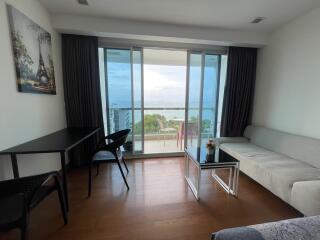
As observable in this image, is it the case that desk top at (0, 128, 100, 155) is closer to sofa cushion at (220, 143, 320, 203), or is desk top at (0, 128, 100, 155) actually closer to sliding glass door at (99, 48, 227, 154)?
sliding glass door at (99, 48, 227, 154)

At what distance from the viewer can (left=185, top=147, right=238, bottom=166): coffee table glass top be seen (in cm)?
206

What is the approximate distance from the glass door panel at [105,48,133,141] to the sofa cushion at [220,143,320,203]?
2.05m

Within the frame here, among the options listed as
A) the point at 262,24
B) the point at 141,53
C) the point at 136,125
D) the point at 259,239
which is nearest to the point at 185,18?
the point at 141,53

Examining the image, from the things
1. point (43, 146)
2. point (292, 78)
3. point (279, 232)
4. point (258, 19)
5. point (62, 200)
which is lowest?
point (62, 200)

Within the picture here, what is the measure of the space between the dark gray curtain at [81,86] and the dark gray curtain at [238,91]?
2446 mm

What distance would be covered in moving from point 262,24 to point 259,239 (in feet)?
10.1

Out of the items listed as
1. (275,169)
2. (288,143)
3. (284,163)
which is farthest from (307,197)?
(288,143)

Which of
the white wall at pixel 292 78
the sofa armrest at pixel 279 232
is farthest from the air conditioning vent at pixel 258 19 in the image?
the sofa armrest at pixel 279 232

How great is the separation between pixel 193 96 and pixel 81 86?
2120 mm

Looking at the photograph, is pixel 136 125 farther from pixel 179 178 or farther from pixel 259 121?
pixel 259 121

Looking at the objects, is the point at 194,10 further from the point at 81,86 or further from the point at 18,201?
the point at 18,201

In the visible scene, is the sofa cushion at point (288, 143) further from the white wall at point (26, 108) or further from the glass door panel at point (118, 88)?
the white wall at point (26, 108)

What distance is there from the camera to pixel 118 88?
3.18 m

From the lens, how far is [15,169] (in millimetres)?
1630
